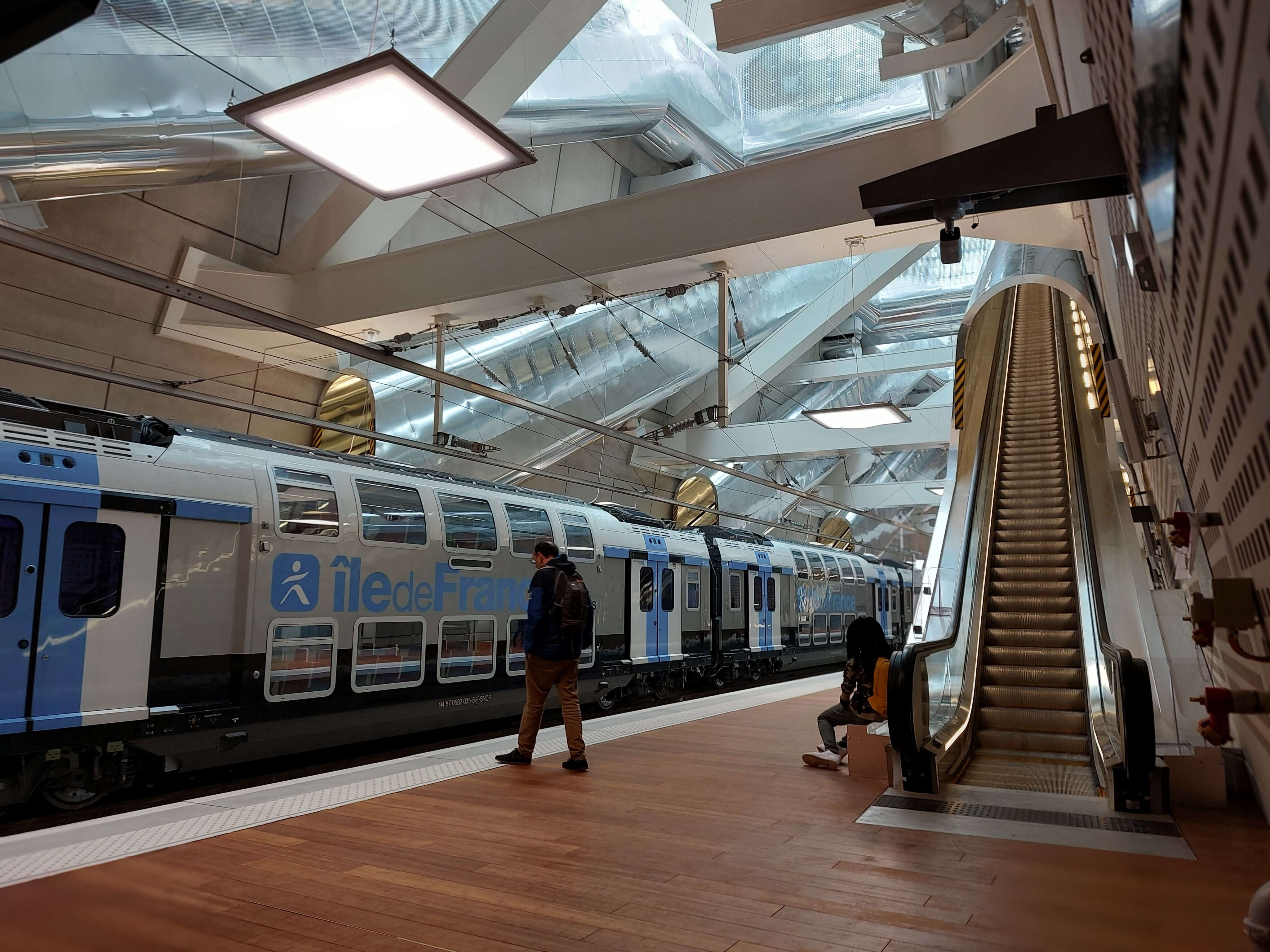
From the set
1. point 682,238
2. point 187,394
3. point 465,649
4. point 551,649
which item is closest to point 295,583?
point 187,394

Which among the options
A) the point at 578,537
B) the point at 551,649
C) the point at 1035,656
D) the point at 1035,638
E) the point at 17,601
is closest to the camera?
the point at 17,601

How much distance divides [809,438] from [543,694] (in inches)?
562

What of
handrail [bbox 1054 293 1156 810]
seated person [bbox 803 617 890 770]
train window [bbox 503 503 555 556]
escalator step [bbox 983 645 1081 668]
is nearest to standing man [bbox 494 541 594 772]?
seated person [bbox 803 617 890 770]

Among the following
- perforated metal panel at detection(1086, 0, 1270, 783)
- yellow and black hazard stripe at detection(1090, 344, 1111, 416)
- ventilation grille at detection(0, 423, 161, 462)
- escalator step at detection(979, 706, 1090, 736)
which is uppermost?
yellow and black hazard stripe at detection(1090, 344, 1111, 416)

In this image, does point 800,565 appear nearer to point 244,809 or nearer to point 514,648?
point 514,648

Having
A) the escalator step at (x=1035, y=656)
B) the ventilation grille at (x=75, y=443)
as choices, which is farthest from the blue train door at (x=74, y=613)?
the escalator step at (x=1035, y=656)

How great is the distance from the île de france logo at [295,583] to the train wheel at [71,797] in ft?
5.64

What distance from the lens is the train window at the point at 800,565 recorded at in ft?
60.0

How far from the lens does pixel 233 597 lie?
6730mm

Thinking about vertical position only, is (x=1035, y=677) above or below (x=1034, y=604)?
below

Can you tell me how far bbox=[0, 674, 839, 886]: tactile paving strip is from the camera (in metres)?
3.84

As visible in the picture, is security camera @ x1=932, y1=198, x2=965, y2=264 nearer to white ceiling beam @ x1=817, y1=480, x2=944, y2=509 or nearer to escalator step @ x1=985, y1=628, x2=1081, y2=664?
escalator step @ x1=985, y1=628, x2=1081, y2=664

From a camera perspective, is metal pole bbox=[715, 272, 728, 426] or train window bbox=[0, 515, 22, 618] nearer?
train window bbox=[0, 515, 22, 618]

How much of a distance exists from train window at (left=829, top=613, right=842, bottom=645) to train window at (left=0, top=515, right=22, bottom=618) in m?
16.9
